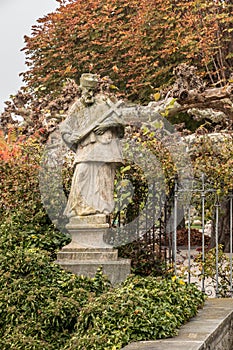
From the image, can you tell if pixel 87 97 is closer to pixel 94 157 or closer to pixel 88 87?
pixel 88 87

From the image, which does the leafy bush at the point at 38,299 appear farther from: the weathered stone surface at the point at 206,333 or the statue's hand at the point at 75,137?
the statue's hand at the point at 75,137

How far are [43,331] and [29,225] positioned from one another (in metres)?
3.21

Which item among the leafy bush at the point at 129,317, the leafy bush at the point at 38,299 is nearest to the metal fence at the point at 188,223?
the leafy bush at the point at 38,299

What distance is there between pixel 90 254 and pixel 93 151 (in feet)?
4.14

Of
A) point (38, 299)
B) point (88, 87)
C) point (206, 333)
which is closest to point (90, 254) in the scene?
point (38, 299)

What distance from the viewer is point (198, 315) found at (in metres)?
8.12

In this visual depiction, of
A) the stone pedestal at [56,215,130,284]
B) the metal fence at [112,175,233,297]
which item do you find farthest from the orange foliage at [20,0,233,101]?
the stone pedestal at [56,215,130,284]

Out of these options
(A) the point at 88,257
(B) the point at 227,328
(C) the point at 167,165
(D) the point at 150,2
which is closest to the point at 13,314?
(A) the point at 88,257

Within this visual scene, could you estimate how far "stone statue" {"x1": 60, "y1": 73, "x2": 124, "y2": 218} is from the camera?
9.70 m

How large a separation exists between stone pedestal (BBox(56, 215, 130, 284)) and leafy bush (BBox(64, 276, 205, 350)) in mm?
1381

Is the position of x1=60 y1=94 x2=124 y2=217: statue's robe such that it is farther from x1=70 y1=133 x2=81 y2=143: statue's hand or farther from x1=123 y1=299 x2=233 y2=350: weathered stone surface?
x1=123 y1=299 x2=233 y2=350: weathered stone surface

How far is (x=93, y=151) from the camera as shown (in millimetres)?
9711

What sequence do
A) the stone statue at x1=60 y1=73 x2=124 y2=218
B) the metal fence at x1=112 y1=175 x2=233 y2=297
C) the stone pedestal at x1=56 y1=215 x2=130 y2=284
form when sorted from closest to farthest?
the stone pedestal at x1=56 y1=215 x2=130 y2=284
the stone statue at x1=60 y1=73 x2=124 y2=218
the metal fence at x1=112 y1=175 x2=233 y2=297

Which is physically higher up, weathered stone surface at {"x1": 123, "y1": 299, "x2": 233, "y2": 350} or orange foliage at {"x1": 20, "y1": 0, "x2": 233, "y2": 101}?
orange foliage at {"x1": 20, "y1": 0, "x2": 233, "y2": 101}
